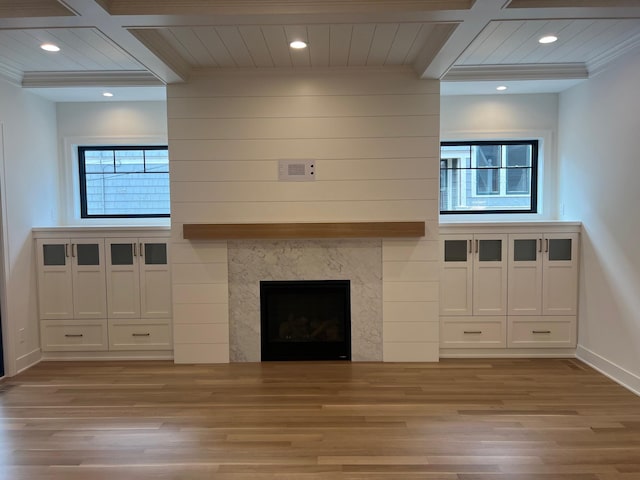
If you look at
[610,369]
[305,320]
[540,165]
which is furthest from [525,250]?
[305,320]

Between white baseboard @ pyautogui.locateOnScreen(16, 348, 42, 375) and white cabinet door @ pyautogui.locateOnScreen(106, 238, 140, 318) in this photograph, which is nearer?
white baseboard @ pyautogui.locateOnScreen(16, 348, 42, 375)

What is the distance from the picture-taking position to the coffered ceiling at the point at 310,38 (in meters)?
2.54

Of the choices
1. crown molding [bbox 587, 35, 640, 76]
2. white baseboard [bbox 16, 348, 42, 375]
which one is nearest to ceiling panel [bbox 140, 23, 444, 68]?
crown molding [bbox 587, 35, 640, 76]

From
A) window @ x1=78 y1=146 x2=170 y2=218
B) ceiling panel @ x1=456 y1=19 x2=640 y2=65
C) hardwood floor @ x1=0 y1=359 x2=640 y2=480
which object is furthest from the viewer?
window @ x1=78 y1=146 x2=170 y2=218

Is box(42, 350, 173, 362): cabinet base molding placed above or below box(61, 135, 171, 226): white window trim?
below

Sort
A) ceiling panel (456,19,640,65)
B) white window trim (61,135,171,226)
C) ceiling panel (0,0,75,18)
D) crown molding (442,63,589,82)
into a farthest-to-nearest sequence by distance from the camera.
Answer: white window trim (61,135,171,226), crown molding (442,63,589,82), ceiling panel (456,19,640,65), ceiling panel (0,0,75,18)

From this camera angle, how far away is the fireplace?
4.04 metres

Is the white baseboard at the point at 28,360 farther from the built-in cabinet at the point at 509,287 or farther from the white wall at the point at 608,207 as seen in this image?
the white wall at the point at 608,207

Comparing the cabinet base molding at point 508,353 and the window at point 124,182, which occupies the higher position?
the window at point 124,182

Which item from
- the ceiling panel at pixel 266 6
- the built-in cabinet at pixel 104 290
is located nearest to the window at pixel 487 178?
the ceiling panel at pixel 266 6

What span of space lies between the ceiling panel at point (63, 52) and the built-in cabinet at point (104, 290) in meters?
1.47

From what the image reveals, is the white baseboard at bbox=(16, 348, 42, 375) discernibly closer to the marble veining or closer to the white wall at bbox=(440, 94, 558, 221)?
the marble veining

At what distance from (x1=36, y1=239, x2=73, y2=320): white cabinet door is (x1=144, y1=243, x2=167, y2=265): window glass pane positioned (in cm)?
75

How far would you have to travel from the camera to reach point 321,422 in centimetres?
282
